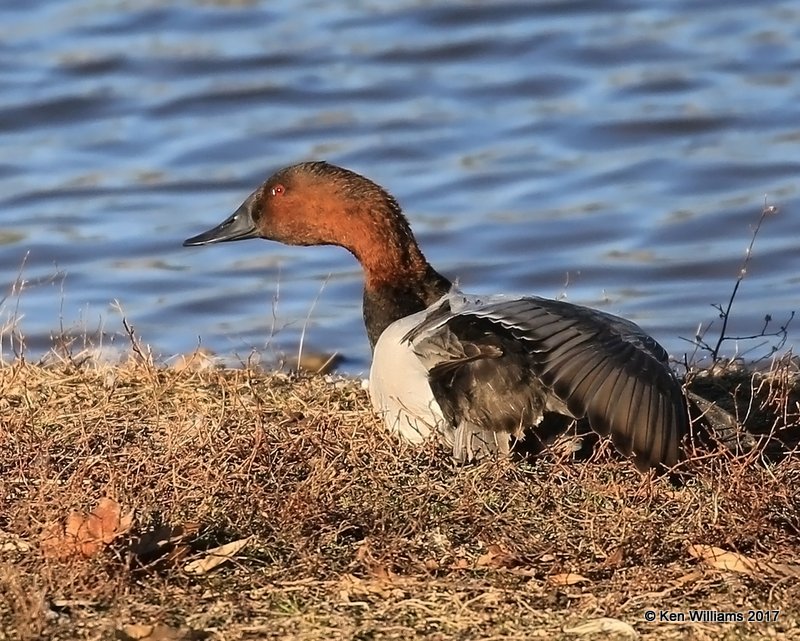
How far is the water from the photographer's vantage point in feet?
31.0

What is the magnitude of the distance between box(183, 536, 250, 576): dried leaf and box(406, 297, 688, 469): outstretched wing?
1.01 m

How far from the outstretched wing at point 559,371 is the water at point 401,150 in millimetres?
2800

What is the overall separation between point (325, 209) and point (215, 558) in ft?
7.63

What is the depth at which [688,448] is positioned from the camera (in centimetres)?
442

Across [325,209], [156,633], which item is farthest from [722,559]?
[325,209]

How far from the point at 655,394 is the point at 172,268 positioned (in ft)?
20.2

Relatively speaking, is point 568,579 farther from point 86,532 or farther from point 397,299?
point 397,299

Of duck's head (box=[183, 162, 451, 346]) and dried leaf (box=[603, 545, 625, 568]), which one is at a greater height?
duck's head (box=[183, 162, 451, 346])

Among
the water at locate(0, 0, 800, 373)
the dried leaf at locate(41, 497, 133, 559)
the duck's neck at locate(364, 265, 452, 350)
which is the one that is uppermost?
the dried leaf at locate(41, 497, 133, 559)

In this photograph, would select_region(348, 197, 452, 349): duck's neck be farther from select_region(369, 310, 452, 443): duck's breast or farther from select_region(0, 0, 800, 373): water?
select_region(0, 0, 800, 373): water

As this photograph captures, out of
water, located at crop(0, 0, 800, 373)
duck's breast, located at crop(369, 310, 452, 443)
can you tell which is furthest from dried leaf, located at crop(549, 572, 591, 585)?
water, located at crop(0, 0, 800, 373)

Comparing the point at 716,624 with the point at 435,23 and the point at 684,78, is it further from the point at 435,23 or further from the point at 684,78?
the point at 435,23

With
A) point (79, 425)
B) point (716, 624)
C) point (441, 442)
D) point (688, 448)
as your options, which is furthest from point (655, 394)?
point (79, 425)

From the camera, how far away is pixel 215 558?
3.82 metres
